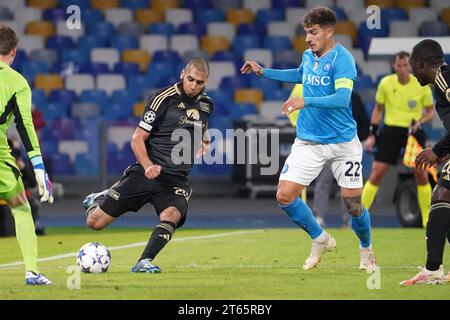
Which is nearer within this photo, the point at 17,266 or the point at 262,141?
the point at 17,266

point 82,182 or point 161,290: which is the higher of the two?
point 161,290

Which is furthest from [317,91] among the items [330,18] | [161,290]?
[161,290]

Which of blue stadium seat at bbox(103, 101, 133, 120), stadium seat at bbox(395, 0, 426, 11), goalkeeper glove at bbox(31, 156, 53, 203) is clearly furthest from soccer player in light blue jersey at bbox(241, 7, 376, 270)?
stadium seat at bbox(395, 0, 426, 11)

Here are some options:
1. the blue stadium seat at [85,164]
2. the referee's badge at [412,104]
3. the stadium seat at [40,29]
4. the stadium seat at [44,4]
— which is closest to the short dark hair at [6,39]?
the referee's badge at [412,104]

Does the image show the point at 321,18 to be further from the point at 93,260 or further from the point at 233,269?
the point at 93,260

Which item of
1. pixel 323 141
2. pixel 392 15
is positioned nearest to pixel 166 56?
pixel 392 15

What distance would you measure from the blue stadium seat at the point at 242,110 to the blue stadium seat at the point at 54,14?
470 centimetres

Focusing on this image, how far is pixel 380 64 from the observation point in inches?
956

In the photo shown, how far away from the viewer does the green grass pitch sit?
A: 823cm

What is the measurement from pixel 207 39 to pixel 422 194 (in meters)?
10.9

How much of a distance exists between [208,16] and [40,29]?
12.3ft

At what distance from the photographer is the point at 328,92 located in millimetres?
9883
